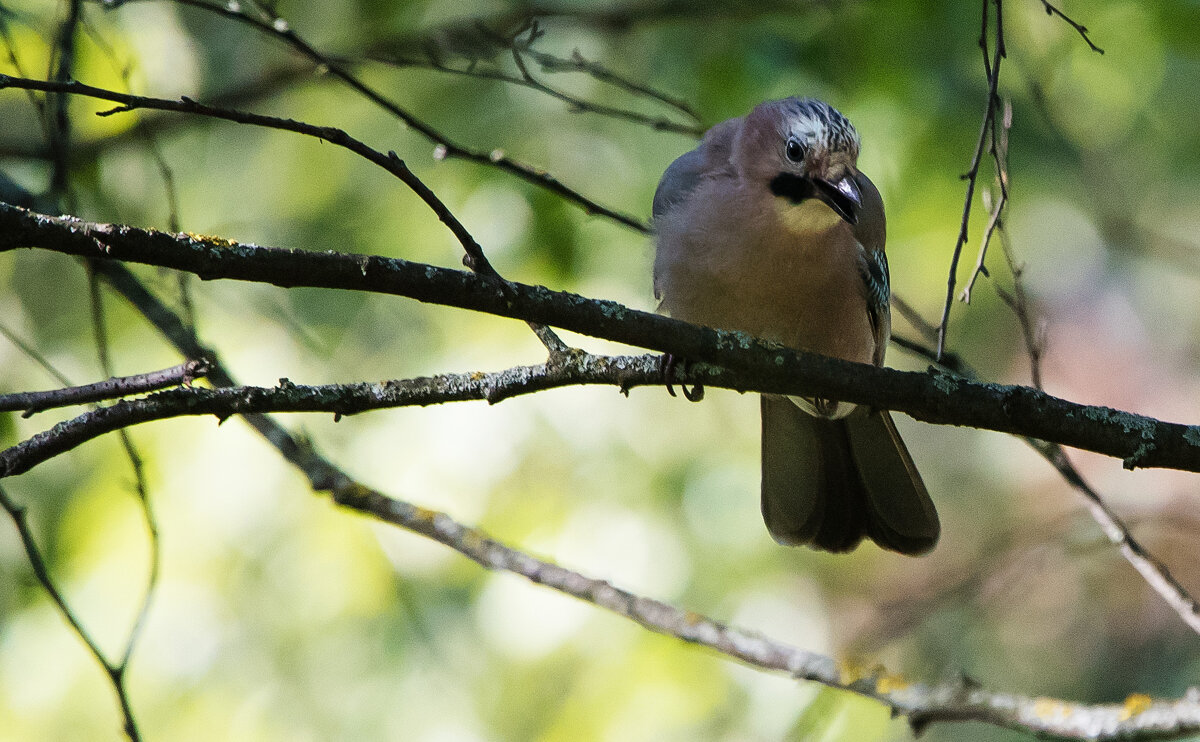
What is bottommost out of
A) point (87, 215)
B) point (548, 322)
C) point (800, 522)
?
point (548, 322)

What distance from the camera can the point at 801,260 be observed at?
2990 millimetres

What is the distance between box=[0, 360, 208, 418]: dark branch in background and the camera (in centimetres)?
191

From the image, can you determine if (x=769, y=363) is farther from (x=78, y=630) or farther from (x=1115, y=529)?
(x=78, y=630)

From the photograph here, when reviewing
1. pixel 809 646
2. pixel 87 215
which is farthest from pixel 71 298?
pixel 809 646

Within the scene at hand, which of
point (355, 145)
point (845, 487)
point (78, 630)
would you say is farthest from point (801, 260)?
point (78, 630)

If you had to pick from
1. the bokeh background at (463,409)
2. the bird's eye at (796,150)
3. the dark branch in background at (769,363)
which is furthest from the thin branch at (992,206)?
the bokeh background at (463,409)

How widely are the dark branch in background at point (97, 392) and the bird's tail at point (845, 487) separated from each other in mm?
2170

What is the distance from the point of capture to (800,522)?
11.8ft

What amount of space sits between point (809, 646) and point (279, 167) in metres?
3.23

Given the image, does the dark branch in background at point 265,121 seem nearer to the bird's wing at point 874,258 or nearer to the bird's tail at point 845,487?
the bird's wing at point 874,258

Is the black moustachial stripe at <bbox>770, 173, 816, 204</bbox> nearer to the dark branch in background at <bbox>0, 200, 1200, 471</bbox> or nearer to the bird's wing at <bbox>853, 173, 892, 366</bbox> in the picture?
the bird's wing at <bbox>853, 173, 892, 366</bbox>

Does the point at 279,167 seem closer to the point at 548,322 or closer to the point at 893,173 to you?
the point at 893,173

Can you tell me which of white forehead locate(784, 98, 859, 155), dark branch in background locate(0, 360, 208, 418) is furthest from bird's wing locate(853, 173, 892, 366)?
dark branch in background locate(0, 360, 208, 418)

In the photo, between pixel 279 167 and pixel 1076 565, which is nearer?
pixel 279 167
